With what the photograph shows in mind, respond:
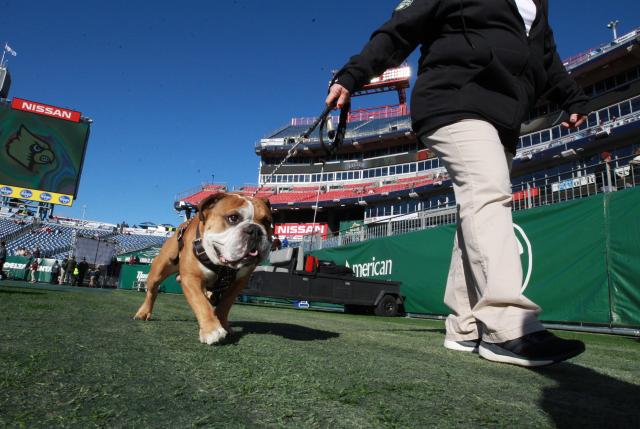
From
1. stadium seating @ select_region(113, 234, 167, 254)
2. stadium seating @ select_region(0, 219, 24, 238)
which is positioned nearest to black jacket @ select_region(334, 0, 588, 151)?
stadium seating @ select_region(113, 234, 167, 254)

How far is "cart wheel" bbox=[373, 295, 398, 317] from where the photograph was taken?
9.92 m

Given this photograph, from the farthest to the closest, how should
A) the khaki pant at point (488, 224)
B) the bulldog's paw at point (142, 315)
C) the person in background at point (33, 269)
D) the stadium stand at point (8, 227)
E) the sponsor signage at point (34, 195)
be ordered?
the stadium stand at point (8, 227)
the sponsor signage at point (34, 195)
the person in background at point (33, 269)
the bulldog's paw at point (142, 315)
the khaki pant at point (488, 224)

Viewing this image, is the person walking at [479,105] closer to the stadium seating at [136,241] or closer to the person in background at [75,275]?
the person in background at [75,275]

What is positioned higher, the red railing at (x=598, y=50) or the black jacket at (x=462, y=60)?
the red railing at (x=598, y=50)

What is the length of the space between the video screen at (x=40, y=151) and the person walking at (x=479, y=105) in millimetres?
26197

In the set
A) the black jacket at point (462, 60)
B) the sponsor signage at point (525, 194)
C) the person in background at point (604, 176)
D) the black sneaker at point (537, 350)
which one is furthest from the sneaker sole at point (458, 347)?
the sponsor signage at point (525, 194)

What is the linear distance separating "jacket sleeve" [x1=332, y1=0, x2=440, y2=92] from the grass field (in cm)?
140

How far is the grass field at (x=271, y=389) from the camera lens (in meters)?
0.81

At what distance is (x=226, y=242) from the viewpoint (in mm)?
2283

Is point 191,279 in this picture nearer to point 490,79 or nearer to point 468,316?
point 468,316

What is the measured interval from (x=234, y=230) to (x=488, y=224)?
4.49 ft

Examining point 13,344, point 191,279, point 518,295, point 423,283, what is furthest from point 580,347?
point 423,283

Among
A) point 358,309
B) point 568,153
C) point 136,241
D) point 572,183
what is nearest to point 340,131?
point 572,183

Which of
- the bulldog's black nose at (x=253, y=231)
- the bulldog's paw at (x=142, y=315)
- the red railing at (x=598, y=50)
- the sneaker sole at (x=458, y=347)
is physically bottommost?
the sneaker sole at (x=458, y=347)
